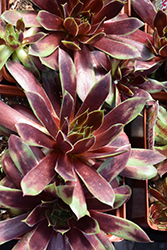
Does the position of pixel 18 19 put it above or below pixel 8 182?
above

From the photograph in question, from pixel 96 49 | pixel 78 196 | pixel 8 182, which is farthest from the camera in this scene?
pixel 96 49

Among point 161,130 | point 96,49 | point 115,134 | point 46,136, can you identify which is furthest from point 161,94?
point 46,136

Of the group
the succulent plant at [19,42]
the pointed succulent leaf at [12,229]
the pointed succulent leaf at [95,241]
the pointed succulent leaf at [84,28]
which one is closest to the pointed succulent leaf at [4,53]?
the succulent plant at [19,42]

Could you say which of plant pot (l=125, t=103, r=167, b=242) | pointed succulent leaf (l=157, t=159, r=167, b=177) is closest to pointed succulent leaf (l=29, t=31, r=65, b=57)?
plant pot (l=125, t=103, r=167, b=242)

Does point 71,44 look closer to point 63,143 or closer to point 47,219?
point 63,143

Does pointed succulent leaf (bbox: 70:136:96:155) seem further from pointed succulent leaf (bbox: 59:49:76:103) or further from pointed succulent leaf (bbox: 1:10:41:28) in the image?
pointed succulent leaf (bbox: 1:10:41:28)

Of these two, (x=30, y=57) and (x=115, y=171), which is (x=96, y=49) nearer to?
(x=30, y=57)

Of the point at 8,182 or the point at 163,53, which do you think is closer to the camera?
the point at 8,182

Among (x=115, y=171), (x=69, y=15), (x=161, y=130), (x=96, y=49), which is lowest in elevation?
(x=161, y=130)
